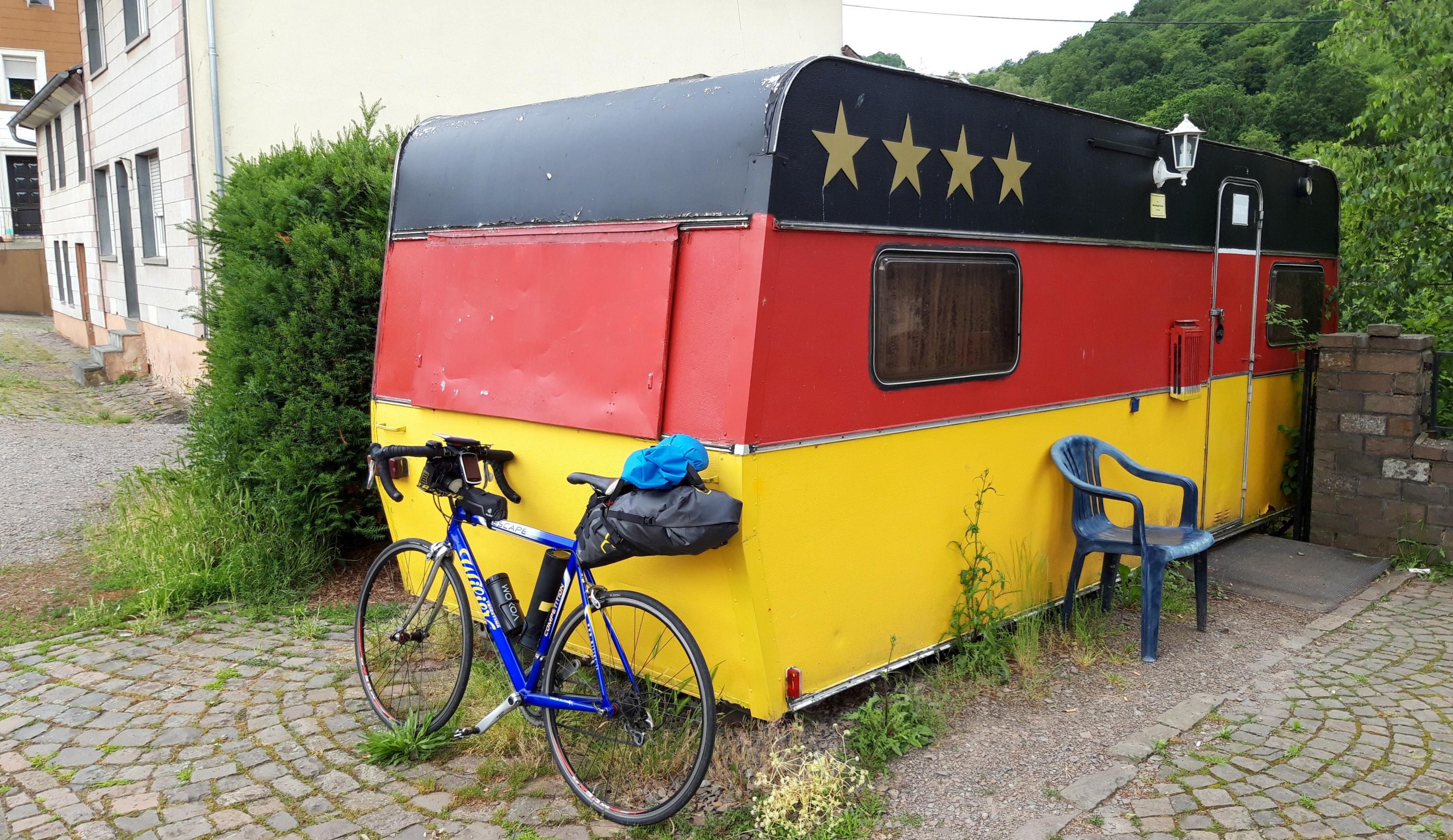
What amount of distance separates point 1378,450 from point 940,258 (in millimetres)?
4157

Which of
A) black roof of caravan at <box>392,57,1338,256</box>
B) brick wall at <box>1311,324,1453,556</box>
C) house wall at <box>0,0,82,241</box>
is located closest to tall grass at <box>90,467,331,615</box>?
black roof of caravan at <box>392,57,1338,256</box>

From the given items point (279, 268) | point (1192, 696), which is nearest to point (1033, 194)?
point (1192, 696)

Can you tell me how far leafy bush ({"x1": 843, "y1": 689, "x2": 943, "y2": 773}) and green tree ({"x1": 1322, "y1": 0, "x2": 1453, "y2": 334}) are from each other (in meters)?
5.99

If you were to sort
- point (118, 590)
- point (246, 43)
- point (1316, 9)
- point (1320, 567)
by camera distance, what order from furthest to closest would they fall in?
point (246, 43) < point (1316, 9) < point (1320, 567) < point (118, 590)

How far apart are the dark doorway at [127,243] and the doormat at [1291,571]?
1381 centimetres

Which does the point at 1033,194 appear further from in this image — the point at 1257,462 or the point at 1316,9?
the point at 1316,9

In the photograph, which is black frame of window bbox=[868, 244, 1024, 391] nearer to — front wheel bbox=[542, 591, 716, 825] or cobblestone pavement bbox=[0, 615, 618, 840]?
front wheel bbox=[542, 591, 716, 825]

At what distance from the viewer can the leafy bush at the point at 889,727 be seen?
3961 mm

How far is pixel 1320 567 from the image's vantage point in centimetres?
654

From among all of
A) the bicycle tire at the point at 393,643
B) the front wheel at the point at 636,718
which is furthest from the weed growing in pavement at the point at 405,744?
the front wheel at the point at 636,718

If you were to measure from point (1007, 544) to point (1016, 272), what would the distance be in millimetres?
1232

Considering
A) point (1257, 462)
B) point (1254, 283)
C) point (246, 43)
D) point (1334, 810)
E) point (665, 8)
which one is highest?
point (665, 8)

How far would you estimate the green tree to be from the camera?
8.34 metres

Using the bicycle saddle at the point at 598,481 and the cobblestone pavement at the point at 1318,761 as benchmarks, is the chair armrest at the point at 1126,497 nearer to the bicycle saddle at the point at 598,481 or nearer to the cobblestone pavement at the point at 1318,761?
the cobblestone pavement at the point at 1318,761
